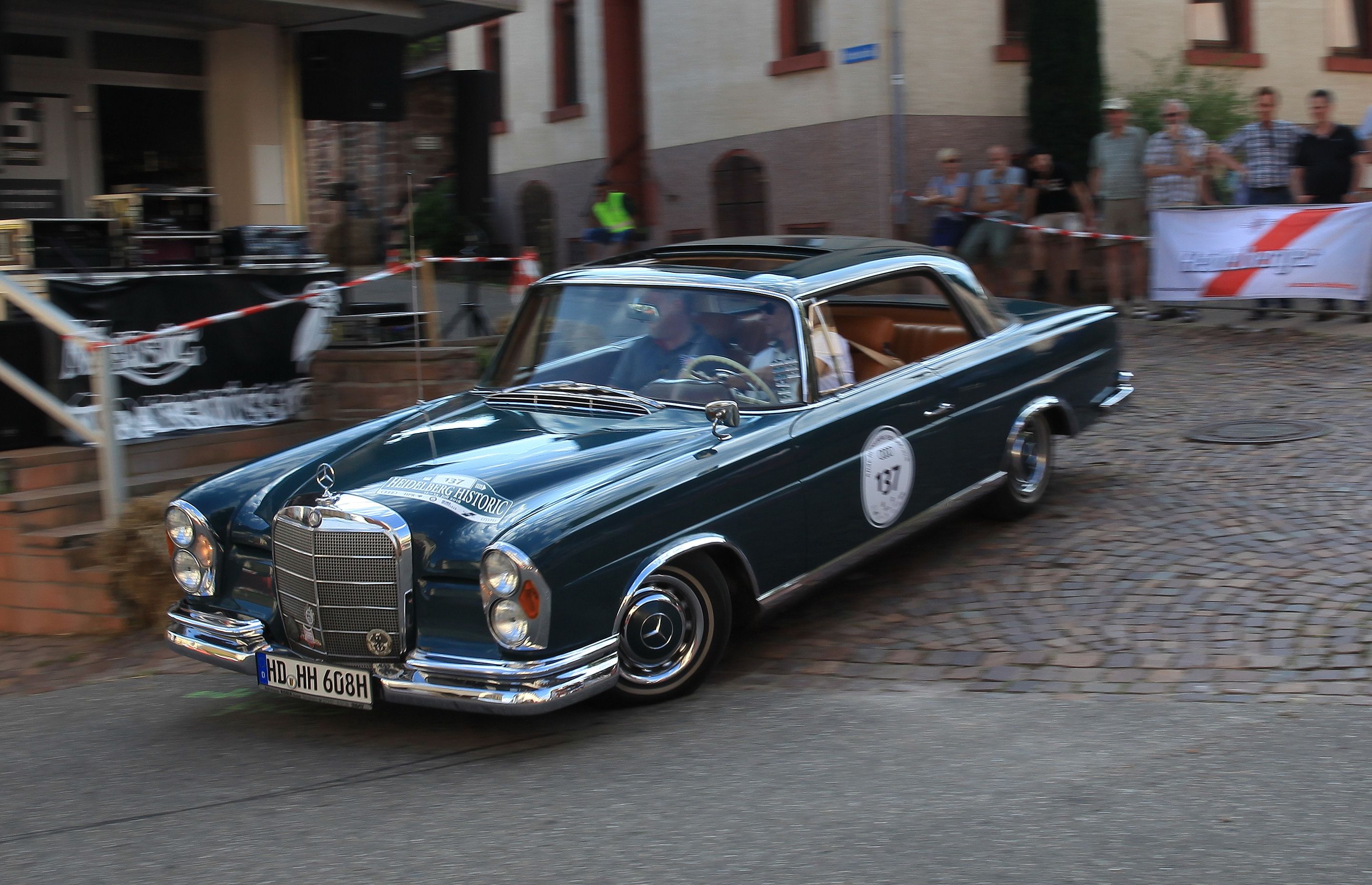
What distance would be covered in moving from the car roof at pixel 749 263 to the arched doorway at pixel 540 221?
14.5m

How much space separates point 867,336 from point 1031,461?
1.32 metres

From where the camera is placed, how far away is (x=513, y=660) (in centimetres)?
430

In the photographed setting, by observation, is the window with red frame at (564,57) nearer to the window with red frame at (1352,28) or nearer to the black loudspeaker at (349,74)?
the black loudspeaker at (349,74)

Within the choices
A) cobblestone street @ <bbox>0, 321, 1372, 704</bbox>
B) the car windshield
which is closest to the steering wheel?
the car windshield

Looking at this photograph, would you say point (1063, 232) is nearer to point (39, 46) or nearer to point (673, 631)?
point (39, 46)

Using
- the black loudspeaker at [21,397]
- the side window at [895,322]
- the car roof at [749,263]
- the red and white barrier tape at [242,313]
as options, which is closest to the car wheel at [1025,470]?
the side window at [895,322]

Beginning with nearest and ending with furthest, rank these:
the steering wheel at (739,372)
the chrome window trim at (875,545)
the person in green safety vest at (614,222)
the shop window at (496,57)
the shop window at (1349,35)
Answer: the chrome window trim at (875,545) < the steering wheel at (739,372) < the person in green safety vest at (614,222) < the shop window at (1349,35) < the shop window at (496,57)

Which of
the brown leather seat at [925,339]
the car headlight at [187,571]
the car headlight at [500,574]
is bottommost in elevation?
the car headlight at [187,571]

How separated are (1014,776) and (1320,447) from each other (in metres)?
4.87

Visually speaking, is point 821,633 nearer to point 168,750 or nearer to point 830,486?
point 830,486

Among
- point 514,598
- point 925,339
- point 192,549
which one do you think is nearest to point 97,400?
point 192,549

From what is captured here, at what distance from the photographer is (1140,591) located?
5.86 metres

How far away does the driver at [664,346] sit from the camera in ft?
18.3

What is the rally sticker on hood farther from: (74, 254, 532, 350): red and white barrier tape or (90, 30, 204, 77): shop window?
(90, 30, 204, 77): shop window
